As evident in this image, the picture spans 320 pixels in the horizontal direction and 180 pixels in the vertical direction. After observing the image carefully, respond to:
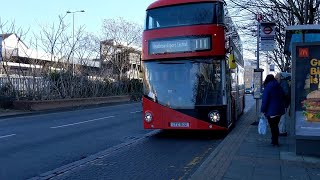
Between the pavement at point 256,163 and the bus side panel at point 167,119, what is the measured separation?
4.09ft

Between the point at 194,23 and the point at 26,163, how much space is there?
254 inches

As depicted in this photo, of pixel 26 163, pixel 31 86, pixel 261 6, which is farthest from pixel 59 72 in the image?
pixel 26 163

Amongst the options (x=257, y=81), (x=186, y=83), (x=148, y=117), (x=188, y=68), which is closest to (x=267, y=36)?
(x=257, y=81)

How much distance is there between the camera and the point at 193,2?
44.9 ft

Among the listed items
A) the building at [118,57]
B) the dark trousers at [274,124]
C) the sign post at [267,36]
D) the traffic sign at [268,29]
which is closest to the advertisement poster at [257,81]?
the sign post at [267,36]

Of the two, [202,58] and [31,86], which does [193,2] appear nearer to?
[202,58]

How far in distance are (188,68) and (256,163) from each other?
5126mm

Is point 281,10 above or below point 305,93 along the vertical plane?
above

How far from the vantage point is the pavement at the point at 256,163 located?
299 inches

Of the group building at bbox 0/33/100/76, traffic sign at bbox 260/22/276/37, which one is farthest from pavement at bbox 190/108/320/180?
building at bbox 0/33/100/76

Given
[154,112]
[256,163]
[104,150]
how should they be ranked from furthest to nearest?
[154,112] → [104,150] → [256,163]

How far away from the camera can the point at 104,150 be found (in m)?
11.6

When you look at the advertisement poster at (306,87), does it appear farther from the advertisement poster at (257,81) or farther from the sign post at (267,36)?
the advertisement poster at (257,81)

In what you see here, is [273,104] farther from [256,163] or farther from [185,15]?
[185,15]
